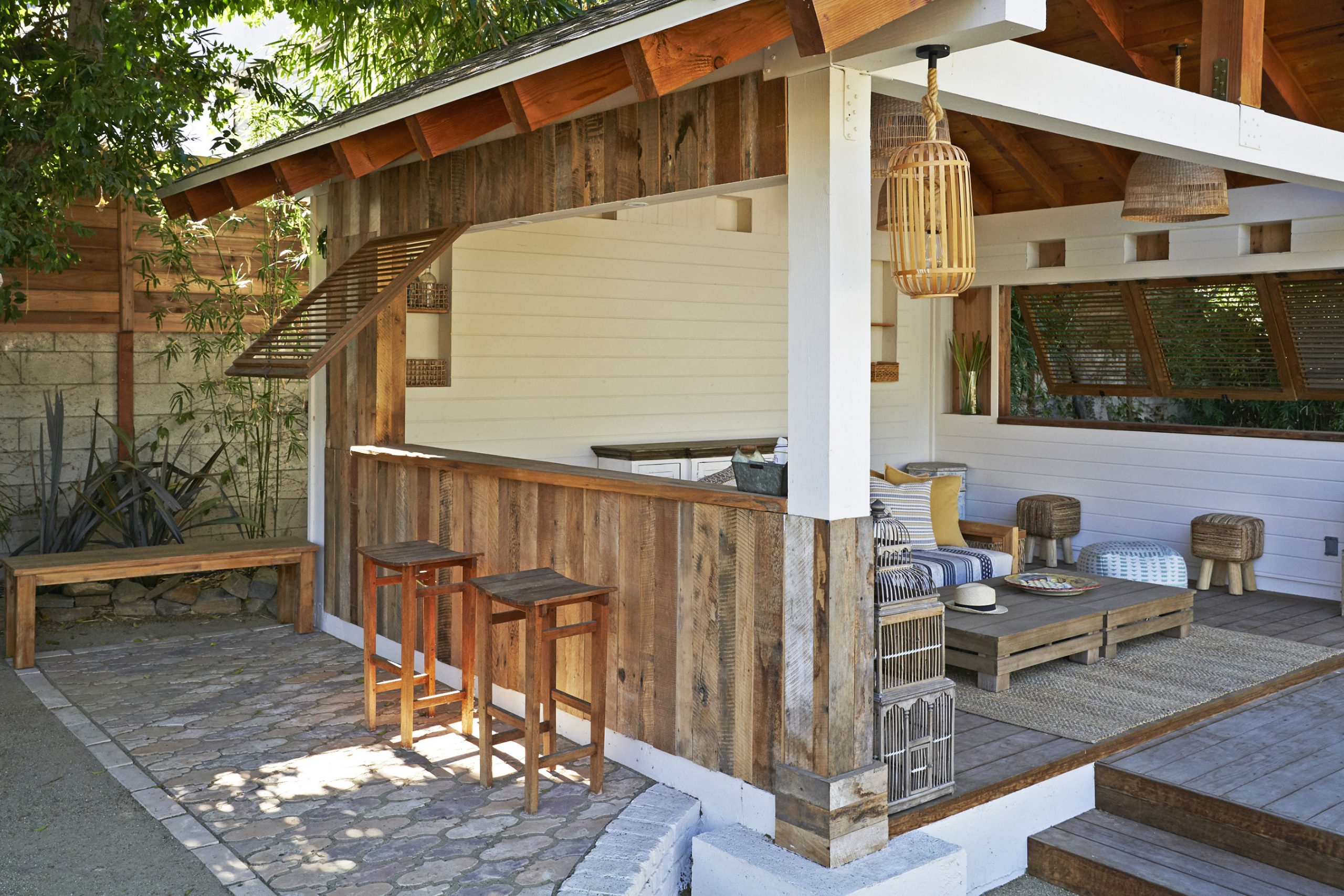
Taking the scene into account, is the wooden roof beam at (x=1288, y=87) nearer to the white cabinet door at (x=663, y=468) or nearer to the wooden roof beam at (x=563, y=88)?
the white cabinet door at (x=663, y=468)

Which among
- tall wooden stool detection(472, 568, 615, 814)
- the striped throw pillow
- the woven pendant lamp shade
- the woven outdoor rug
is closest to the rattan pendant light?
the woven pendant lamp shade

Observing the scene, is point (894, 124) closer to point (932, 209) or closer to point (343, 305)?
point (932, 209)

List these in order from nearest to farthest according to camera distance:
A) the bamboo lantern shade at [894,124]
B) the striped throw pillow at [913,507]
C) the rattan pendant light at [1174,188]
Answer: the bamboo lantern shade at [894,124] → the rattan pendant light at [1174,188] → the striped throw pillow at [913,507]

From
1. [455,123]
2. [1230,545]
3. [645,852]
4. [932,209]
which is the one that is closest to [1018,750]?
[645,852]

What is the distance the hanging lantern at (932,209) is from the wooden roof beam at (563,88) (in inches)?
36.1

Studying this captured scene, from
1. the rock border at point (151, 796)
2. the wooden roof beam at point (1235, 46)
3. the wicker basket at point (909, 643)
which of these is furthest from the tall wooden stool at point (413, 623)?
the wooden roof beam at point (1235, 46)

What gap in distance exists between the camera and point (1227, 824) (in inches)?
158

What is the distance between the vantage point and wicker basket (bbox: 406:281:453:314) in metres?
6.23

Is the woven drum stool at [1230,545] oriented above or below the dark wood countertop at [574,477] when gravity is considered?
below

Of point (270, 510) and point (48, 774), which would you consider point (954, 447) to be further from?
point (48, 774)

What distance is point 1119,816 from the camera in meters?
4.33

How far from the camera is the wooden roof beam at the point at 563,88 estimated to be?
3.63m

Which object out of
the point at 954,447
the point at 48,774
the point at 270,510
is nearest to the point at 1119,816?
the point at 48,774

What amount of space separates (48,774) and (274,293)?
436 cm
